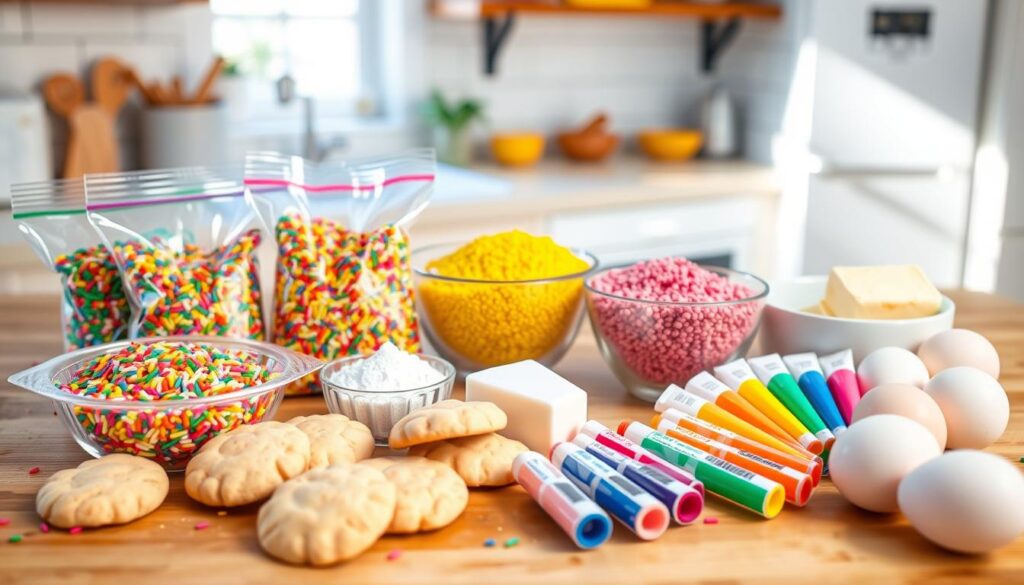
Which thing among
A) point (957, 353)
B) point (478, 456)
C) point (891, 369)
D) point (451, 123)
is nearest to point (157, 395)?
point (478, 456)

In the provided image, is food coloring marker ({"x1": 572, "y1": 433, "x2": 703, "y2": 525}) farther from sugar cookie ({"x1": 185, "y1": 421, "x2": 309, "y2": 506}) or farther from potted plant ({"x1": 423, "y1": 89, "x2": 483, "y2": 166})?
potted plant ({"x1": 423, "y1": 89, "x2": 483, "y2": 166})

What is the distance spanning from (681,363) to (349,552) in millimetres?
556

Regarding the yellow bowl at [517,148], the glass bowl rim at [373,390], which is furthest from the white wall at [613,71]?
the glass bowl rim at [373,390]

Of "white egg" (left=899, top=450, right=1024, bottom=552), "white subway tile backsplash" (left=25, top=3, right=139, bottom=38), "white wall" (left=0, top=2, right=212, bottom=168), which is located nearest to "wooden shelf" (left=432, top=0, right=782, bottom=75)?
"white wall" (left=0, top=2, right=212, bottom=168)

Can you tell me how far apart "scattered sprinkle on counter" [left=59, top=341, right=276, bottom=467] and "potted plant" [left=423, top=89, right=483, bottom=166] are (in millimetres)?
2340

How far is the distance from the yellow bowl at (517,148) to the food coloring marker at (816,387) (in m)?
2.23

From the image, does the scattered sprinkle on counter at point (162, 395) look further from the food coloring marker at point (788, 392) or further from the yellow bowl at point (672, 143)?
the yellow bowl at point (672, 143)

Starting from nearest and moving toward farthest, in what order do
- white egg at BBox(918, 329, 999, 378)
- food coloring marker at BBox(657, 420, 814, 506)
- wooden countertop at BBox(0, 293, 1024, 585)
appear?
wooden countertop at BBox(0, 293, 1024, 585) → food coloring marker at BBox(657, 420, 814, 506) → white egg at BBox(918, 329, 999, 378)

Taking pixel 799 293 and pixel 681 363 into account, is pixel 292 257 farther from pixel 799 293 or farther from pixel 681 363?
pixel 799 293

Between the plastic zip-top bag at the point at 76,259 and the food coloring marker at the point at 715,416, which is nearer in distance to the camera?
the food coloring marker at the point at 715,416

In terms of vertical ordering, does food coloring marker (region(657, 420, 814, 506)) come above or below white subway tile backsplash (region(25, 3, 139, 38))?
below

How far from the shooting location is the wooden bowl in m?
3.47

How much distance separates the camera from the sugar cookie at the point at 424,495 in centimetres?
92

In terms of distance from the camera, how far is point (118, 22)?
2895 mm
